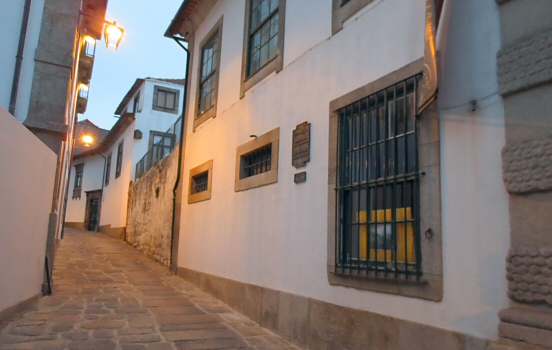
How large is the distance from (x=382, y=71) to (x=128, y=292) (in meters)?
5.84

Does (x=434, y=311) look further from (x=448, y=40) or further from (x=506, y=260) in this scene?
(x=448, y=40)

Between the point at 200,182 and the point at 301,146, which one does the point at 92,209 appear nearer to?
the point at 200,182

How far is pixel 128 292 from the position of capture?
779 cm

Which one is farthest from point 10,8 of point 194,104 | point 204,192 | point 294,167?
point 294,167

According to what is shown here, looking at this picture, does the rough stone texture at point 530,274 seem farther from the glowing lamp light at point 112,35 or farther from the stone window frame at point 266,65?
the glowing lamp light at point 112,35

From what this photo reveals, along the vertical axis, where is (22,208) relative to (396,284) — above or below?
above

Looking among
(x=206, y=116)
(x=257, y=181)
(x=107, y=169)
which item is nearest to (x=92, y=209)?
(x=107, y=169)

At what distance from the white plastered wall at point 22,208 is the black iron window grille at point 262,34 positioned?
3417 mm

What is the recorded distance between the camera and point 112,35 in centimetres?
854

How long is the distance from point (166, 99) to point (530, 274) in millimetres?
19891

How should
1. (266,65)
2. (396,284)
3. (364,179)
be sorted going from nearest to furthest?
(396,284) < (364,179) < (266,65)

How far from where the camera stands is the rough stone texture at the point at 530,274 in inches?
104

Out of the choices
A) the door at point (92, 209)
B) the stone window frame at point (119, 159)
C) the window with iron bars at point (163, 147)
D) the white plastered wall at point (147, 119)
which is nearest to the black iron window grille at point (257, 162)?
the window with iron bars at point (163, 147)

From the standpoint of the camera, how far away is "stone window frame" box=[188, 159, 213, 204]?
8328mm
